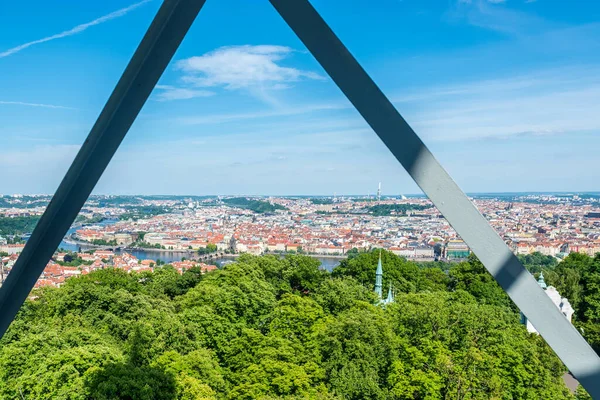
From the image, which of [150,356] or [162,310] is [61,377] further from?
[162,310]

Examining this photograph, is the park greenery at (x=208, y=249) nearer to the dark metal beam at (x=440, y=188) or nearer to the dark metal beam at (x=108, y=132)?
the dark metal beam at (x=108, y=132)

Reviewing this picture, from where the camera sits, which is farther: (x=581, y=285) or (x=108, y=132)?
(x=581, y=285)

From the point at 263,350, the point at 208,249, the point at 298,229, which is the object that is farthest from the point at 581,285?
the point at 298,229

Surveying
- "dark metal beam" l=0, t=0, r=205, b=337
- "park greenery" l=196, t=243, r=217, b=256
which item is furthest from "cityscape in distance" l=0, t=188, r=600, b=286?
"dark metal beam" l=0, t=0, r=205, b=337

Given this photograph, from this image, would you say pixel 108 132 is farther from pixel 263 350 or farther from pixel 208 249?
pixel 208 249

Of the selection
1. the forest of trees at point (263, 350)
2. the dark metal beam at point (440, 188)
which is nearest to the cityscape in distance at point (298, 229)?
the forest of trees at point (263, 350)

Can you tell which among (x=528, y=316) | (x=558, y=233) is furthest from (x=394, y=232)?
(x=528, y=316)
